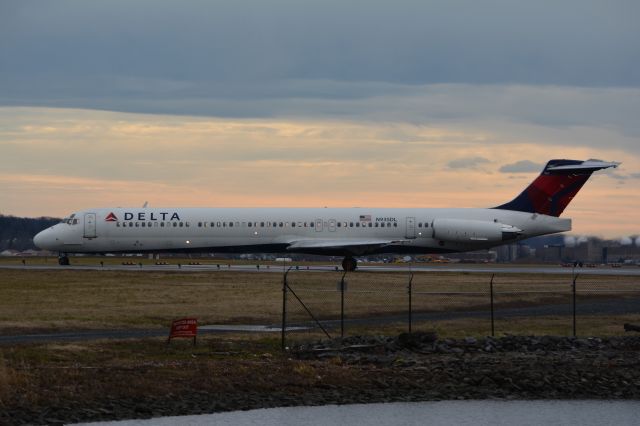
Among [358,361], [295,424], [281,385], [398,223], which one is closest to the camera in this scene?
[295,424]

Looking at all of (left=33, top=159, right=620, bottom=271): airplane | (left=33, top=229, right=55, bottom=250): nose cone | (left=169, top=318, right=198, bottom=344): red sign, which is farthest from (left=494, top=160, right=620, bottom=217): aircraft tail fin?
(left=169, top=318, right=198, bottom=344): red sign

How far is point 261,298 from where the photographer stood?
4756 centimetres

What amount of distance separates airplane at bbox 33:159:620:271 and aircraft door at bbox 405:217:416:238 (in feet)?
0.21

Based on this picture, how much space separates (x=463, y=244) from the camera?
2852 inches

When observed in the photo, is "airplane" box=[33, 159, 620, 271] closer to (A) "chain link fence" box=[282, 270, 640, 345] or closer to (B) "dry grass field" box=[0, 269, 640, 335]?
(B) "dry grass field" box=[0, 269, 640, 335]

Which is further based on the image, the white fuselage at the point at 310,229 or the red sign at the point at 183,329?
the white fuselage at the point at 310,229

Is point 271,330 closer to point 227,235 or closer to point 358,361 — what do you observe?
point 358,361

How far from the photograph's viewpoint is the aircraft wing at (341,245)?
7131 centimetres

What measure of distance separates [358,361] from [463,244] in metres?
44.5

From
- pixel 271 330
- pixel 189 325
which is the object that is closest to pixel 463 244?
pixel 271 330

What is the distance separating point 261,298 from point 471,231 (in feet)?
89.7

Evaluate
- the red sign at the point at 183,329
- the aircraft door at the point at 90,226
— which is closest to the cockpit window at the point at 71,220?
the aircraft door at the point at 90,226

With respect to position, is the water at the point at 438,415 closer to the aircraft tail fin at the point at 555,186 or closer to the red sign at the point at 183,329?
the red sign at the point at 183,329

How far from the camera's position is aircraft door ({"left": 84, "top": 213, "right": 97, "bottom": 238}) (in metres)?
74.1
